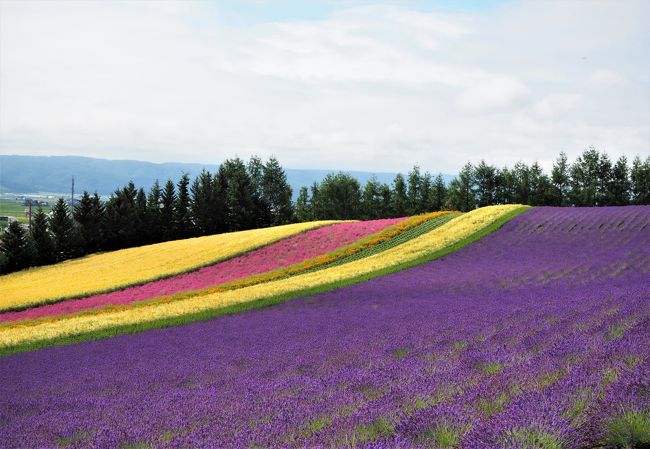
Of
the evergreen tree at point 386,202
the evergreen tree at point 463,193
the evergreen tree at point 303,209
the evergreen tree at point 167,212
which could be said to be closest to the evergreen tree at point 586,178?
the evergreen tree at point 463,193

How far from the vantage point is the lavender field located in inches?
176

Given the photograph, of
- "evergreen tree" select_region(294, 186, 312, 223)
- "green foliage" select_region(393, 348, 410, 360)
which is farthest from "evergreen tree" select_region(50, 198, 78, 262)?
"green foliage" select_region(393, 348, 410, 360)

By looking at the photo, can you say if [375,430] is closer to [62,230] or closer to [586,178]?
[62,230]

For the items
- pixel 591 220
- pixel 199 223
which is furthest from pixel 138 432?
pixel 199 223

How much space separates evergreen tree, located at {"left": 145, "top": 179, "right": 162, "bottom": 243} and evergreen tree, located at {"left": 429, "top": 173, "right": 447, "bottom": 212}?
2020 inches

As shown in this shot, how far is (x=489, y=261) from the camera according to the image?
104 feet

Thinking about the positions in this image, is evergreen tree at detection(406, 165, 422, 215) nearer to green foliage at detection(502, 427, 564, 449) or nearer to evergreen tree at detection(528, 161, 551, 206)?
evergreen tree at detection(528, 161, 551, 206)

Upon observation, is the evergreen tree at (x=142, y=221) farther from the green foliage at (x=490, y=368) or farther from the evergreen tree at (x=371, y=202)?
the green foliage at (x=490, y=368)

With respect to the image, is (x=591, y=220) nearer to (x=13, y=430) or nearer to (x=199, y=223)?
(x=13, y=430)

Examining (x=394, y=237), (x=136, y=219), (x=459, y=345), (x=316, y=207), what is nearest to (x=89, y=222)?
(x=136, y=219)

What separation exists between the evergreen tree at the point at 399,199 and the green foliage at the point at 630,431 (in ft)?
338

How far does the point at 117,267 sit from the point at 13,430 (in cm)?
4427

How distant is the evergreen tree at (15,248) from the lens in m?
58.9

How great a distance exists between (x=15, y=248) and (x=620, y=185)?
3555 inches
